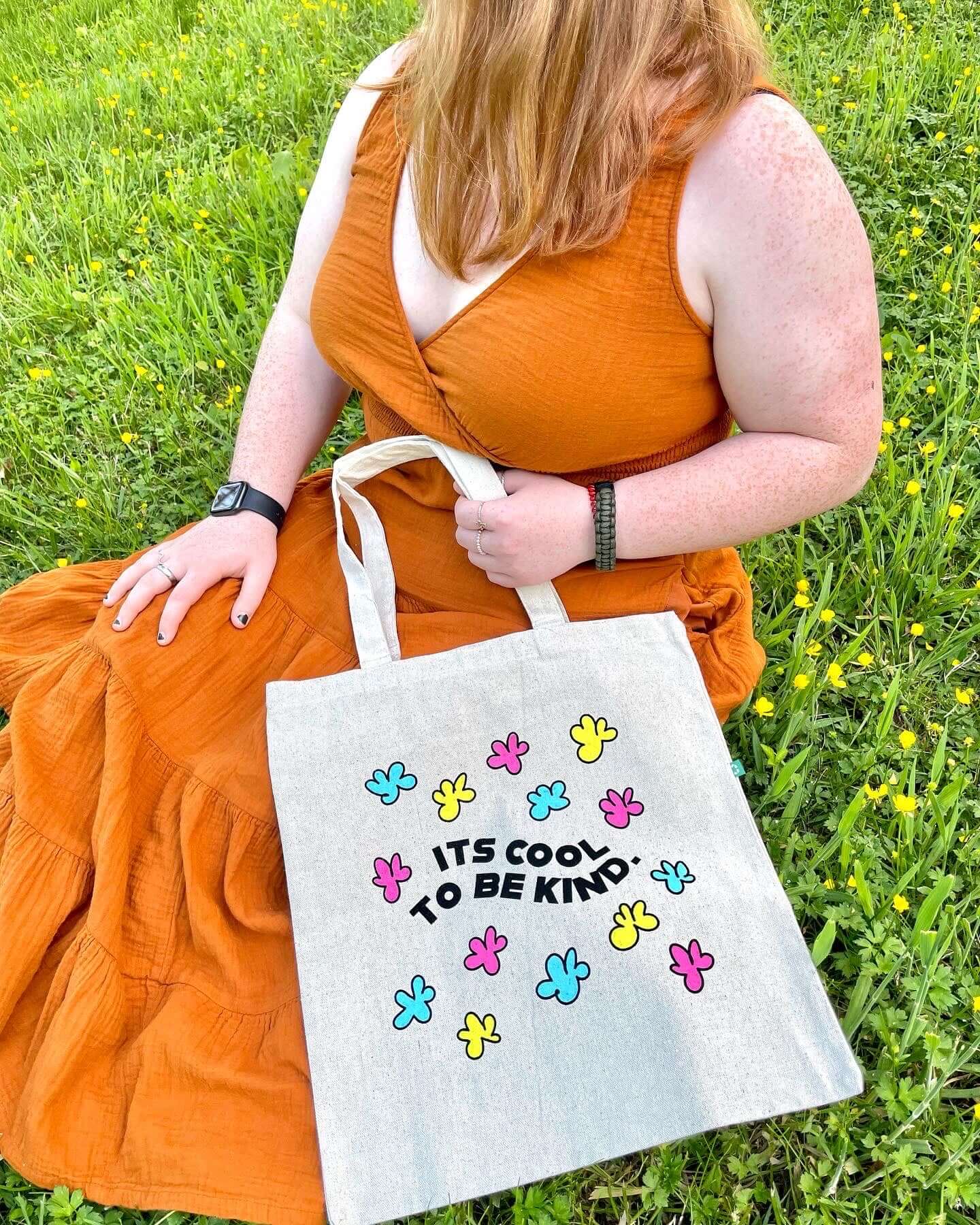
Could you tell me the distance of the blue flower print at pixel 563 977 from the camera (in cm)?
122

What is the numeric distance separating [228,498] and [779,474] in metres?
0.94

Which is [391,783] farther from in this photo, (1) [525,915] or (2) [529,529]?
(2) [529,529]

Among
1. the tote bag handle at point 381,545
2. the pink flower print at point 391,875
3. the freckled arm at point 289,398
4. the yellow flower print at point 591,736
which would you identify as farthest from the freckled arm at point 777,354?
the freckled arm at point 289,398

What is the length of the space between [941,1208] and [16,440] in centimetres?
258

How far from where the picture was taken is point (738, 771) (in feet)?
4.83

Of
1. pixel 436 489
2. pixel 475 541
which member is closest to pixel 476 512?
pixel 475 541

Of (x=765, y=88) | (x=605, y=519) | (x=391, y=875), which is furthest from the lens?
(x=605, y=519)

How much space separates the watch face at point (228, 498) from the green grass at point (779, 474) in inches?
27.7

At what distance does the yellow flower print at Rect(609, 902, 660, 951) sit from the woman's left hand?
484 millimetres

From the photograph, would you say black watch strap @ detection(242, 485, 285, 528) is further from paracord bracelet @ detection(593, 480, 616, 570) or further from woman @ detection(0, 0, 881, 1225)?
paracord bracelet @ detection(593, 480, 616, 570)

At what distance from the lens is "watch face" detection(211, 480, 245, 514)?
5.45 ft

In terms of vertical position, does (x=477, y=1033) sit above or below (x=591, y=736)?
below

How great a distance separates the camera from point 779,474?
136cm

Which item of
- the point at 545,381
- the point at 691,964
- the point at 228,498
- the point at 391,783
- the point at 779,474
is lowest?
the point at 691,964
